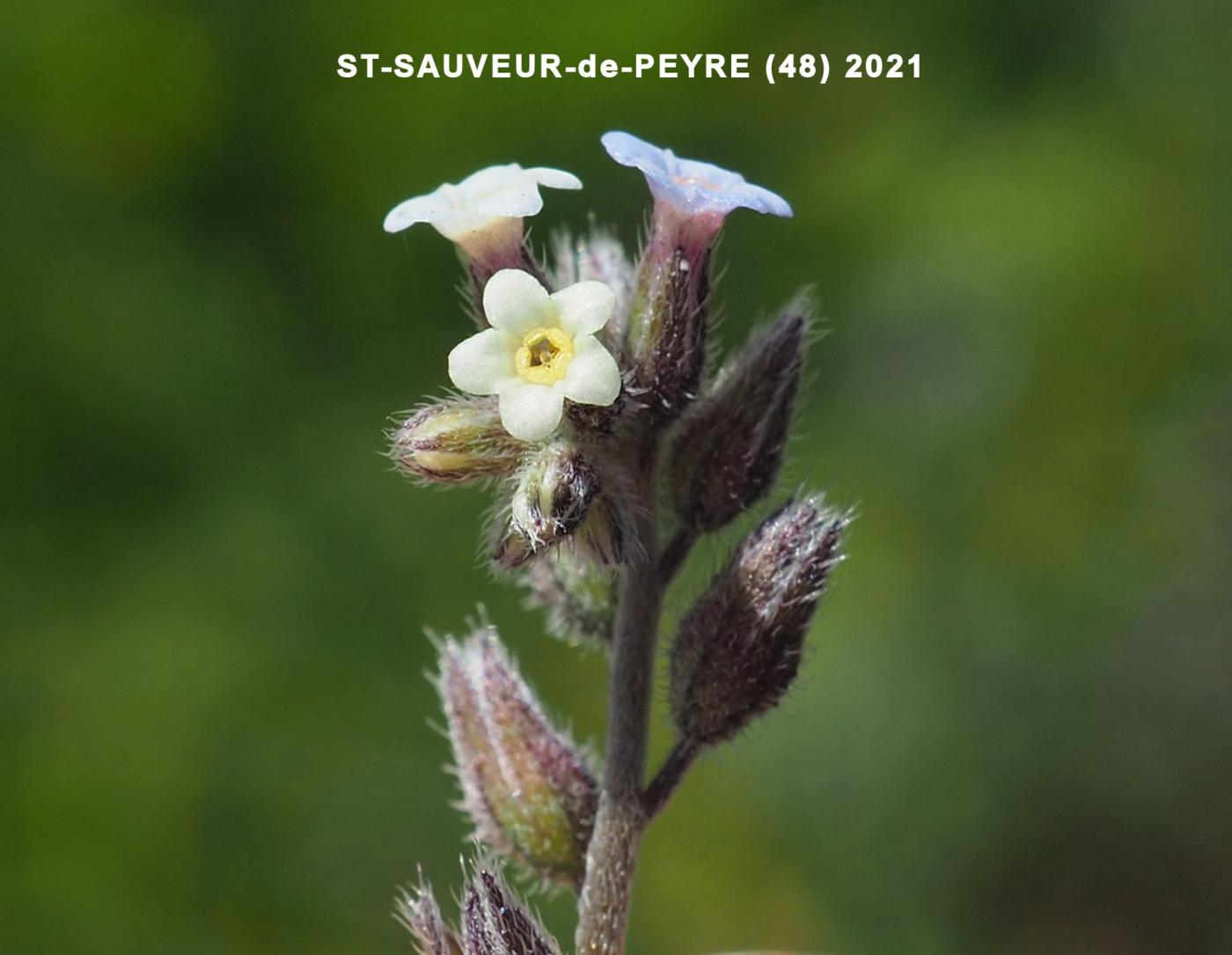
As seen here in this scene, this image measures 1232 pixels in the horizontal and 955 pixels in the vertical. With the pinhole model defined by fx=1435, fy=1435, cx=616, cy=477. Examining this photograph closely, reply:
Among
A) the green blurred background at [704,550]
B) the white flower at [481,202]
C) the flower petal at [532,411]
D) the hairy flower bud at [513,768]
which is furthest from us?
the green blurred background at [704,550]

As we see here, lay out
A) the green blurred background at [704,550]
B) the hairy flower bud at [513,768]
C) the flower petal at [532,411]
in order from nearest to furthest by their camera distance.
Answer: the flower petal at [532,411] → the hairy flower bud at [513,768] → the green blurred background at [704,550]

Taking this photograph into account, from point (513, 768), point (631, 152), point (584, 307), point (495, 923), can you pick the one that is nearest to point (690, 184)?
point (631, 152)

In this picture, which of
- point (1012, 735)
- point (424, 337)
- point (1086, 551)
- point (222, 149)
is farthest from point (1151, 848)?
point (222, 149)

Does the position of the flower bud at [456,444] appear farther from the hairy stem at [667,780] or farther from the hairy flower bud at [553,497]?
the hairy stem at [667,780]

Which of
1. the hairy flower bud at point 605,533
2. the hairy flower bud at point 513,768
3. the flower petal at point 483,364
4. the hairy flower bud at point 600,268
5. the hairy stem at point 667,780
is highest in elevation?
the hairy flower bud at point 600,268

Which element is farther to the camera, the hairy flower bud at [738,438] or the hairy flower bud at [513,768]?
the hairy flower bud at [513,768]

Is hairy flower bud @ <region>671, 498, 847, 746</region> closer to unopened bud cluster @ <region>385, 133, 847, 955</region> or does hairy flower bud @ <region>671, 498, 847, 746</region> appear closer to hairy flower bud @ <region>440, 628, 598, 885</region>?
unopened bud cluster @ <region>385, 133, 847, 955</region>

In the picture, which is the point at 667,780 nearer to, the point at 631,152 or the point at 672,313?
the point at 672,313

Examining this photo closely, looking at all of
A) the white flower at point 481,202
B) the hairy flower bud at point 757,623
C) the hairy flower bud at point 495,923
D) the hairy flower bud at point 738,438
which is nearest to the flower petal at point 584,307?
the white flower at point 481,202

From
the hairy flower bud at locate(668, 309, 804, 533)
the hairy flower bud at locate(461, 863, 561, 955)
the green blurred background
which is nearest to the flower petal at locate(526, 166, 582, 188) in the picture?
the hairy flower bud at locate(668, 309, 804, 533)
